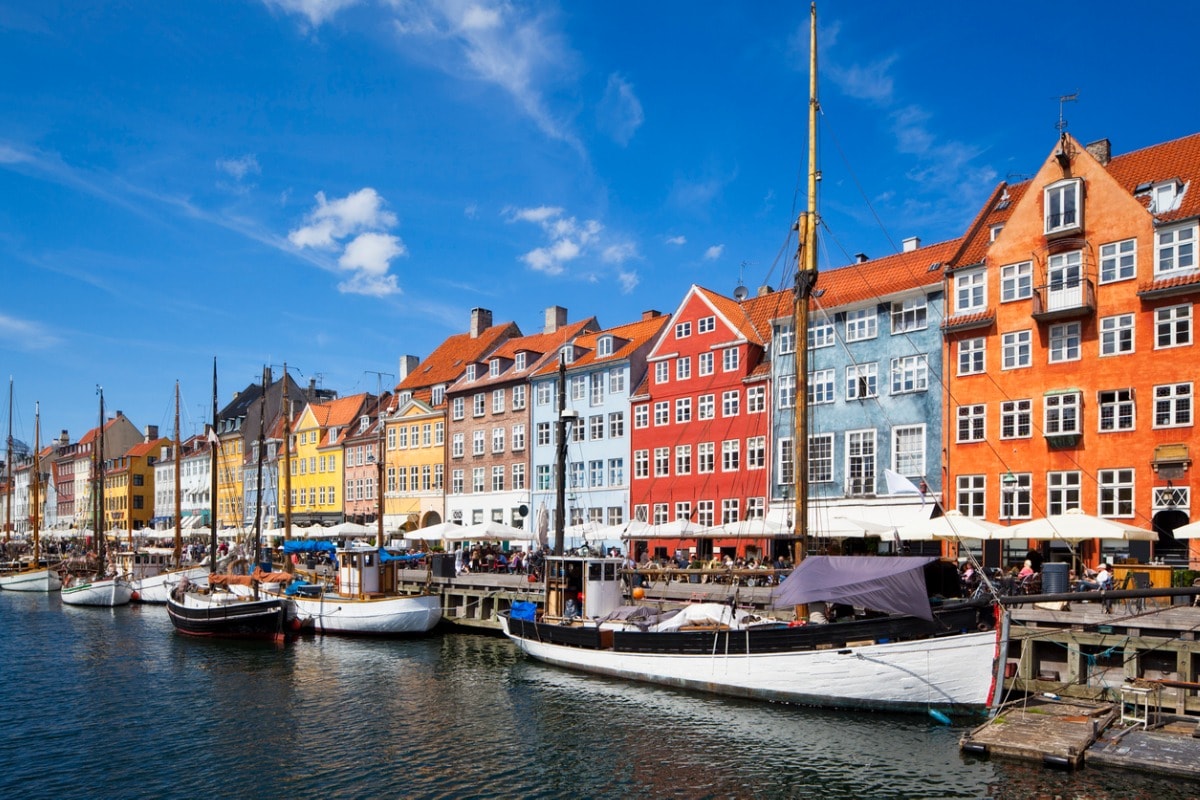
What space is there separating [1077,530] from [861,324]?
17880 mm

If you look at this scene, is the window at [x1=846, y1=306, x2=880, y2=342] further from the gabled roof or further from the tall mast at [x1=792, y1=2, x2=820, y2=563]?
the gabled roof

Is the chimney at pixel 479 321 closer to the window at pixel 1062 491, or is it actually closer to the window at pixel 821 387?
the window at pixel 821 387

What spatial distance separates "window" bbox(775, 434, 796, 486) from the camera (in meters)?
46.5

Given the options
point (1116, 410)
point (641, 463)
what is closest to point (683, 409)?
point (641, 463)

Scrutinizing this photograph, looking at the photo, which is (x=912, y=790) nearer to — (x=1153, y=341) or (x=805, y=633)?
(x=805, y=633)

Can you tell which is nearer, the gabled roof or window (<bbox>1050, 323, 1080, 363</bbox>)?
window (<bbox>1050, 323, 1080, 363</bbox>)

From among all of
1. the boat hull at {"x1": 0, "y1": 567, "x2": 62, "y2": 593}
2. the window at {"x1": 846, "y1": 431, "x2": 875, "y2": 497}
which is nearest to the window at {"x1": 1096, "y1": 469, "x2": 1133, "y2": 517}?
the window at {"x1": 846, "y1": 431, "x2": 875, "y2": 497}

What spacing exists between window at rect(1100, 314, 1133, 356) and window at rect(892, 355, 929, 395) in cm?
724

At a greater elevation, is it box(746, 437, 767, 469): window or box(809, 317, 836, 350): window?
box(809, 317, 836, 350): window

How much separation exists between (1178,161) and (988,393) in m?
12.0

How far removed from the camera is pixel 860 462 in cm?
4475

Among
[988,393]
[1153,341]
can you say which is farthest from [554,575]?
[1153,341]

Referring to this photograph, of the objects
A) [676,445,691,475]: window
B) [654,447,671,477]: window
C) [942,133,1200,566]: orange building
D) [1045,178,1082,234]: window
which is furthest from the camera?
[654,447,671,477]: window

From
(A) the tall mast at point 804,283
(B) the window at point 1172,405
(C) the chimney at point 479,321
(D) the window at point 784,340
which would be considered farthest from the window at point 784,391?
(C) the chimney at point 479,321
